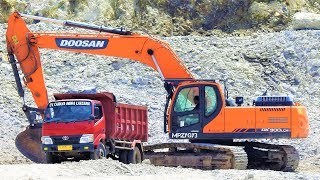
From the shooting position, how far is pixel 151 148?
79.9ft

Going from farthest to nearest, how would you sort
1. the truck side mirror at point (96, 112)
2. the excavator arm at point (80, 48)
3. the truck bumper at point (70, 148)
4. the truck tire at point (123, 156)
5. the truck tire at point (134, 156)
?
the excavator arm at point (80, 48) → the truck tire at point (123, 156) → the truck tire at point (134, 156) → the truck side mirror at point (96, 112) → the truck bumper at point (70, 148)

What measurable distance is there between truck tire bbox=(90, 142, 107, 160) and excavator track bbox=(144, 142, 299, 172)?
2015 mm

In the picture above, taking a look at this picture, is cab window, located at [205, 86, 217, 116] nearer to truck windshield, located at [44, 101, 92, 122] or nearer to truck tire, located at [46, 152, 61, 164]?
truck windshield, located at [44, 101, 92, 122]

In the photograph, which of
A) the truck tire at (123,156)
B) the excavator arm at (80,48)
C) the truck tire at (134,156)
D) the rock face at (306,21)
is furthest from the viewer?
the rock face at (306,21)

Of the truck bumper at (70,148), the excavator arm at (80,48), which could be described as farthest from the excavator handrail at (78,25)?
the truck bumper at (70,148)

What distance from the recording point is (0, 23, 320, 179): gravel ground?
101 ft

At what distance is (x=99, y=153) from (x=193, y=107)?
306 centimetres

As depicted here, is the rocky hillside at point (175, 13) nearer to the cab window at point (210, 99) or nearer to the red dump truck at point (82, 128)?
the cab window at point (210, 99)

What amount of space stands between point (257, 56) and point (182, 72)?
42.0ft

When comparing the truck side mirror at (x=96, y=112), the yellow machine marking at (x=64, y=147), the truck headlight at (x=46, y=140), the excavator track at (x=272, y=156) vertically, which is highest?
the truck side mirror at (x=96, y=112)

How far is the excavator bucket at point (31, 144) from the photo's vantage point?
2356 cm

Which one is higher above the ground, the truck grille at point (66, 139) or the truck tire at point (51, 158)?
the truck grille at point (66, 139)

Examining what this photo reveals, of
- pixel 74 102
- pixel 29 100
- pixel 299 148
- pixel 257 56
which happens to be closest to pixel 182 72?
pixel 74 102

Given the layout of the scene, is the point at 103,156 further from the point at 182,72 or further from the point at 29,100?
the point at 29,100
